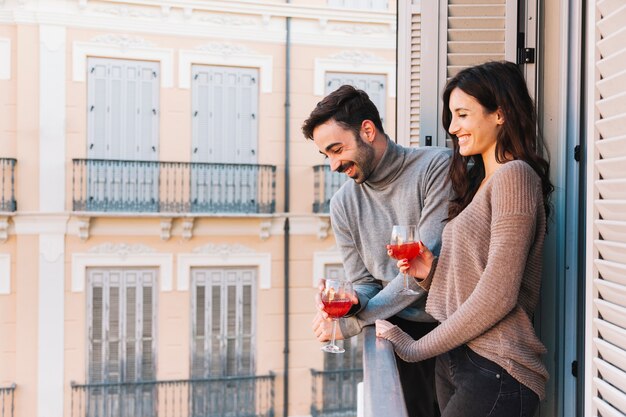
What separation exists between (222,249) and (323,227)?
3.71 ft

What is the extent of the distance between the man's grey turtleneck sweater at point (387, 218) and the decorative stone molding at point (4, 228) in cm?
625

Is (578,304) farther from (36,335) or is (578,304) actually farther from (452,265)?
(36,335)

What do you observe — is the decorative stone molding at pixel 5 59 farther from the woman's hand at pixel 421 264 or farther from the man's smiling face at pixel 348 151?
the woman's hand at pixel 421 264

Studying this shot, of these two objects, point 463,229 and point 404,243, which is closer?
point 463,229

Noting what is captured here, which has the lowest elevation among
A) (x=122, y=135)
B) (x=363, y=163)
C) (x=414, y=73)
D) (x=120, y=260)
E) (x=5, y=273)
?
(x=5, y=273)

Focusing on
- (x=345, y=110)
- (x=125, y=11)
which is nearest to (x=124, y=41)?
(x=125, y=11)

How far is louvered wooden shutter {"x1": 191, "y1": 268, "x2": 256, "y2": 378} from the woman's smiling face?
6.62m

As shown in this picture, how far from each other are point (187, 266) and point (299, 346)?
152 cm

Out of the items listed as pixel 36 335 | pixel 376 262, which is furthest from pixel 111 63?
pixel 376 262

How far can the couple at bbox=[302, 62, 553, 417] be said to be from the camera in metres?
1.30

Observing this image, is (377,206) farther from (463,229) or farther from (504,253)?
(504,253)

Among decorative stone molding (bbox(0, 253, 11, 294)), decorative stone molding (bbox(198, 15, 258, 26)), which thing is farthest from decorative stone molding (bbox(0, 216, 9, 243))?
decorative stone molding (bbox(198, 15, 258, 26))

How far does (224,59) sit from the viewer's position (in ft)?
25.5

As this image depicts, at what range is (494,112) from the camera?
1.41m
